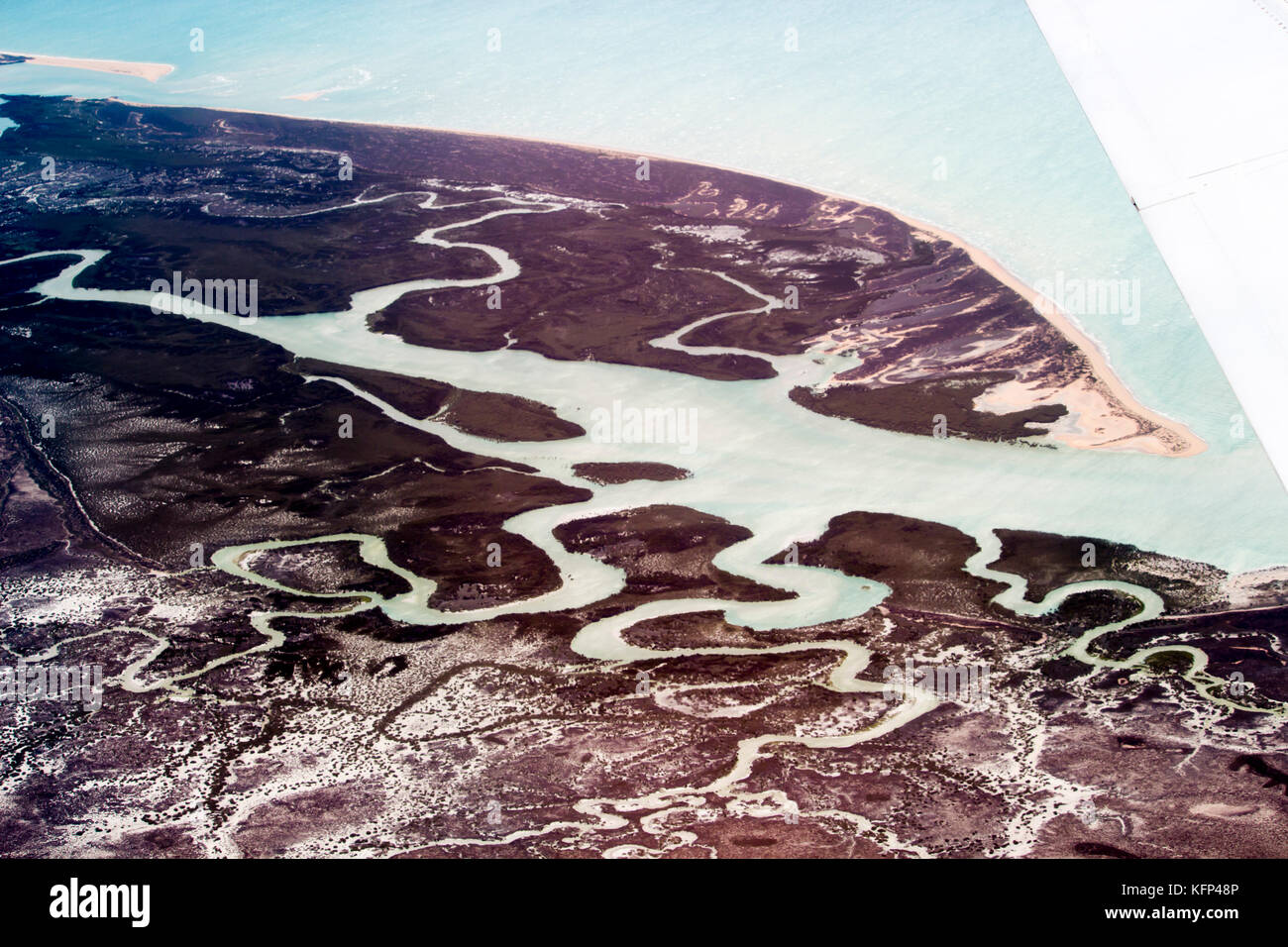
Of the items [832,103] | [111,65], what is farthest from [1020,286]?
[111,65]

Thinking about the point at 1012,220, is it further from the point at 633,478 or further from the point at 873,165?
the point at 633,478

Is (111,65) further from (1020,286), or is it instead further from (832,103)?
(1020,286)

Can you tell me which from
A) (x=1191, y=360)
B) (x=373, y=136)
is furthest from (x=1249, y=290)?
(x=373, y=136)

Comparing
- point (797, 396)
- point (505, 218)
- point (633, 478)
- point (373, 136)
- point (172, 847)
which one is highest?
point (373, 136)

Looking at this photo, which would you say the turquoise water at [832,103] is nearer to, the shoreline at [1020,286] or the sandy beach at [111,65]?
the shoreline at [1020,286]

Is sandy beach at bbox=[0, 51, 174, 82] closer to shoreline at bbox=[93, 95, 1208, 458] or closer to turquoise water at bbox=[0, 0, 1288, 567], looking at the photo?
turquoise water at bbox=[0, 0, 1288, 567]

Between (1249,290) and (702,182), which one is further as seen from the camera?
(702,182)
